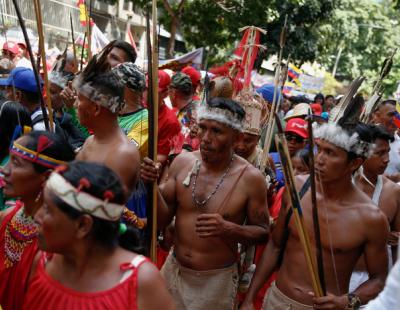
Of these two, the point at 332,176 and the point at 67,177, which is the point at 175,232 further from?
the point at 67,177

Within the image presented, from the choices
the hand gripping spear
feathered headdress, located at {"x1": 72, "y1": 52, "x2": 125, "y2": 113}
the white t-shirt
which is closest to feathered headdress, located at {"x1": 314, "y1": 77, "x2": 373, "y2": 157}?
the hand gripping spear

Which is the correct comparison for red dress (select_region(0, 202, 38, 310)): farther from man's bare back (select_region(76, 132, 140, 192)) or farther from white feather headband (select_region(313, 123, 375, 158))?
white feather headband (select_region(313, 123, 375, 158))

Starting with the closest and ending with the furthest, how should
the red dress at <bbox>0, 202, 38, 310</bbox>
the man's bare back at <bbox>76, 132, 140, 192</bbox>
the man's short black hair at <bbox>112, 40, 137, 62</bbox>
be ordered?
the red dress at <bbox>0, 202, 38, 310</bbox> → the man's bare back at <bbox>76, 132, 140, 192</bbox> → the man's short black hair at <bbox>112, 40, 137, 62</bbox>

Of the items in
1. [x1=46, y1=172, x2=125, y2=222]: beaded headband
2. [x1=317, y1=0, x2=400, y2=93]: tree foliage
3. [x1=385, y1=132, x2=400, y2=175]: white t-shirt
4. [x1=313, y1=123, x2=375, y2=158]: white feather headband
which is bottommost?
[x1=317, y1=0, x2=400, y2=93]: tree foliage

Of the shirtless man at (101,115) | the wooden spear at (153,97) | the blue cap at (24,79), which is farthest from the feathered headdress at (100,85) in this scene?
the blue cap at (24,79)

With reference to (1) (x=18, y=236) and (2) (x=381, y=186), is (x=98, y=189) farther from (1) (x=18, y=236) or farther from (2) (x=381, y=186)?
(2) (x=381, y=186)

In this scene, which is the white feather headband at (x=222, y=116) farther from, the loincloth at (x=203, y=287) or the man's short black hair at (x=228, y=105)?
the loincloth at (x=203, y=287)

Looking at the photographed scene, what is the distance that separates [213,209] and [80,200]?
5.84ft

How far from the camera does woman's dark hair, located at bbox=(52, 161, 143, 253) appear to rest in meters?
2.19

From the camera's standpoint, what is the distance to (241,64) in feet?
18.4

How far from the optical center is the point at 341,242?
3367 mm

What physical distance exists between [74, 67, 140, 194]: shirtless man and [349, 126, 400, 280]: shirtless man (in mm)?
1933

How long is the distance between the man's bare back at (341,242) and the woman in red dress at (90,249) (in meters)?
1.40

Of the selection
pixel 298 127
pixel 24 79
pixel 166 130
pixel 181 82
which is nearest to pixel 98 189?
pixel 166 130
